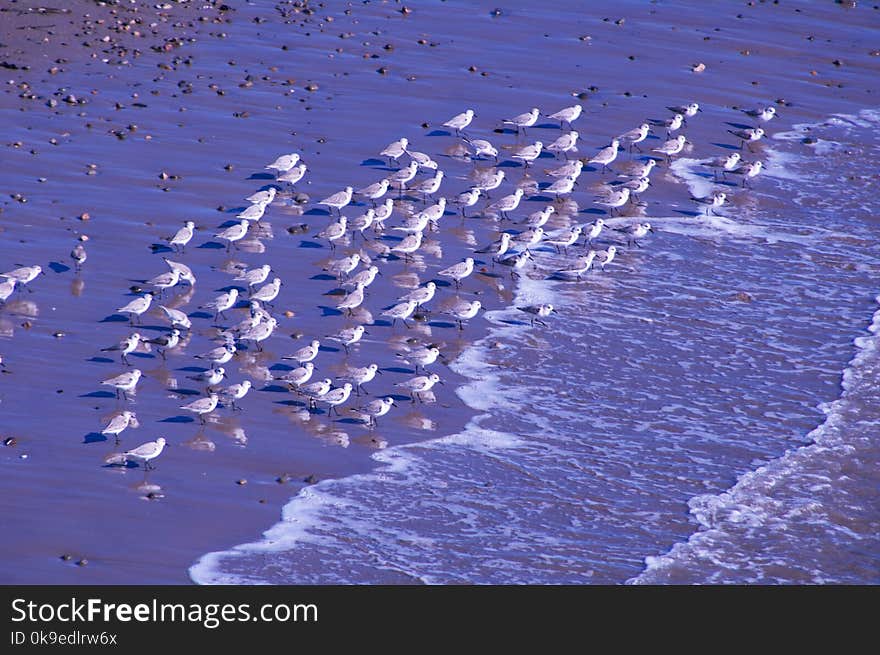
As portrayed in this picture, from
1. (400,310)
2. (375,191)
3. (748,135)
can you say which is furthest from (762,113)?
(400,310)

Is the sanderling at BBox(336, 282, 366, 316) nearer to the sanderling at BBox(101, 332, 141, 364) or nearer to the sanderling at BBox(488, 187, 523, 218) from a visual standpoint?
the sanderling at BBox(101, 332, 141, 364)

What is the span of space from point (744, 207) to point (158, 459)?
32.5 ft

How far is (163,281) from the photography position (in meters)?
14.9

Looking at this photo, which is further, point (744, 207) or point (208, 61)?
point (208, 61)

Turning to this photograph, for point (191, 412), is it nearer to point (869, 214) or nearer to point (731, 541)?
point (731, 541)

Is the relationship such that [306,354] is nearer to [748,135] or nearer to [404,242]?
[404,242]

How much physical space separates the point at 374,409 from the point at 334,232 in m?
3.84

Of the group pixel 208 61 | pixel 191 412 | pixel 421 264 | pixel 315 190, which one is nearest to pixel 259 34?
pixel 208 61

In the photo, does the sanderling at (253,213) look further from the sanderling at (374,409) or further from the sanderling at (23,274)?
the sanderling at (374,409)

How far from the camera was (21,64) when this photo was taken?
19.8m

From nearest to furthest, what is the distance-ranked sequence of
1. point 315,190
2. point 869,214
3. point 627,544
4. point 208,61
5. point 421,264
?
1. point 627,544
2. point 421,264
3. point 315,190
4. point 869,214
5. point 208,61

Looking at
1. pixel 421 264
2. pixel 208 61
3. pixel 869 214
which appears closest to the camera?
pixel 421 264

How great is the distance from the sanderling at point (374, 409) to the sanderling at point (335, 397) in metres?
0.19
